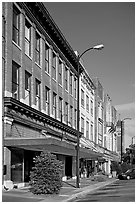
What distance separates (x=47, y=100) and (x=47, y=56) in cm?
407

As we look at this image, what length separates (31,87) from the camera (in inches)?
1219

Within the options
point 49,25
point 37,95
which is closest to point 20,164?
point 37,95

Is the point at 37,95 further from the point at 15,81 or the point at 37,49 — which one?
the point at 15,81

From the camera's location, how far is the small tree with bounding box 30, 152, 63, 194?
857 inches

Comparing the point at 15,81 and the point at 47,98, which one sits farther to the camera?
the point at 47,98

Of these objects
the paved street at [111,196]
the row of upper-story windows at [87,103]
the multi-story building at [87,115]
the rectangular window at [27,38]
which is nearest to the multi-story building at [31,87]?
the rectangular window at [27,38]

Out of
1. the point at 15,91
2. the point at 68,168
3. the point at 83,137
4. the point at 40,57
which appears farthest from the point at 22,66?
the point at 83,137

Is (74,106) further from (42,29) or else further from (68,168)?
(42,29)

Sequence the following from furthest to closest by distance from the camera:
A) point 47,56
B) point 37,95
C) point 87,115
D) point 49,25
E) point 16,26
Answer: point 87,115 < point 47,56 < point 49,25 < point 37,95 < point 16,26

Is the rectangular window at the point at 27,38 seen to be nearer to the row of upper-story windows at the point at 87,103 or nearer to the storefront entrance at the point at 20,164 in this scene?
the storefront entrance at the point at 20,164

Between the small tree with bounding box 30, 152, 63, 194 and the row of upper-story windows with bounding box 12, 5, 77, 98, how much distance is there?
9.52 m

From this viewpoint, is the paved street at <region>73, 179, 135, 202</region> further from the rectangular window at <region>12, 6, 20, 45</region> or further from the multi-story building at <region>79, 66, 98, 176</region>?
the multi-story building at <region>79, 66, 98, 176</region>

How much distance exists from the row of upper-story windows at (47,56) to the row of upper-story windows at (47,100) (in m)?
1.78

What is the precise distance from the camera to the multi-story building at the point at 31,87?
2517cm
